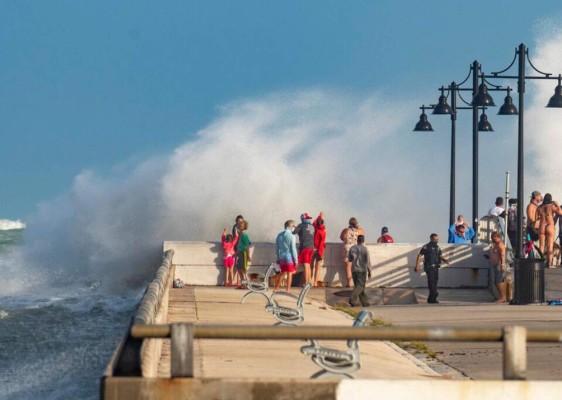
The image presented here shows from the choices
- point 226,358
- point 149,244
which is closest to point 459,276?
point 149,244

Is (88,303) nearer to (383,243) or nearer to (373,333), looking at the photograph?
(383,243)

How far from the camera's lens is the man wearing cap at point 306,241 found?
32.6 m

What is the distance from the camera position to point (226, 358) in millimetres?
15414

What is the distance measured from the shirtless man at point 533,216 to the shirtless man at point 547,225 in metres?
0.32

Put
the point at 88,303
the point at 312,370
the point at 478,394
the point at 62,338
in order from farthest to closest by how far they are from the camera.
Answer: the point at 88,303 → the point at 62,338 → the point at 312,370 → the point at 478,394

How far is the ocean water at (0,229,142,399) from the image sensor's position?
73.2 ft

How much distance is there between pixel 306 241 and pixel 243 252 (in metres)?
1.80

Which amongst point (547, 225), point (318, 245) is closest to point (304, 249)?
point (318, 245)

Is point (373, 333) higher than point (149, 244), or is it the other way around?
point (149, 244)

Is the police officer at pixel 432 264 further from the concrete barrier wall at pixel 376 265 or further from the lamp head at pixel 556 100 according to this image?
the lamp head at pixel 556 100

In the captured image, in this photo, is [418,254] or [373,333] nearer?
[373,333]

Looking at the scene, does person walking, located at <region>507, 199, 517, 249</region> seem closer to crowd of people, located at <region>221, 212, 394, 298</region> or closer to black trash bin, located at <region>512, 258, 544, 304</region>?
crowd of people, located at <region>221, 212, 394, 298</region>

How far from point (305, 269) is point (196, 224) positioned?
17.6 meters

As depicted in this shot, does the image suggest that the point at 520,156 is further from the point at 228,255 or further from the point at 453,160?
the point at 453,160
